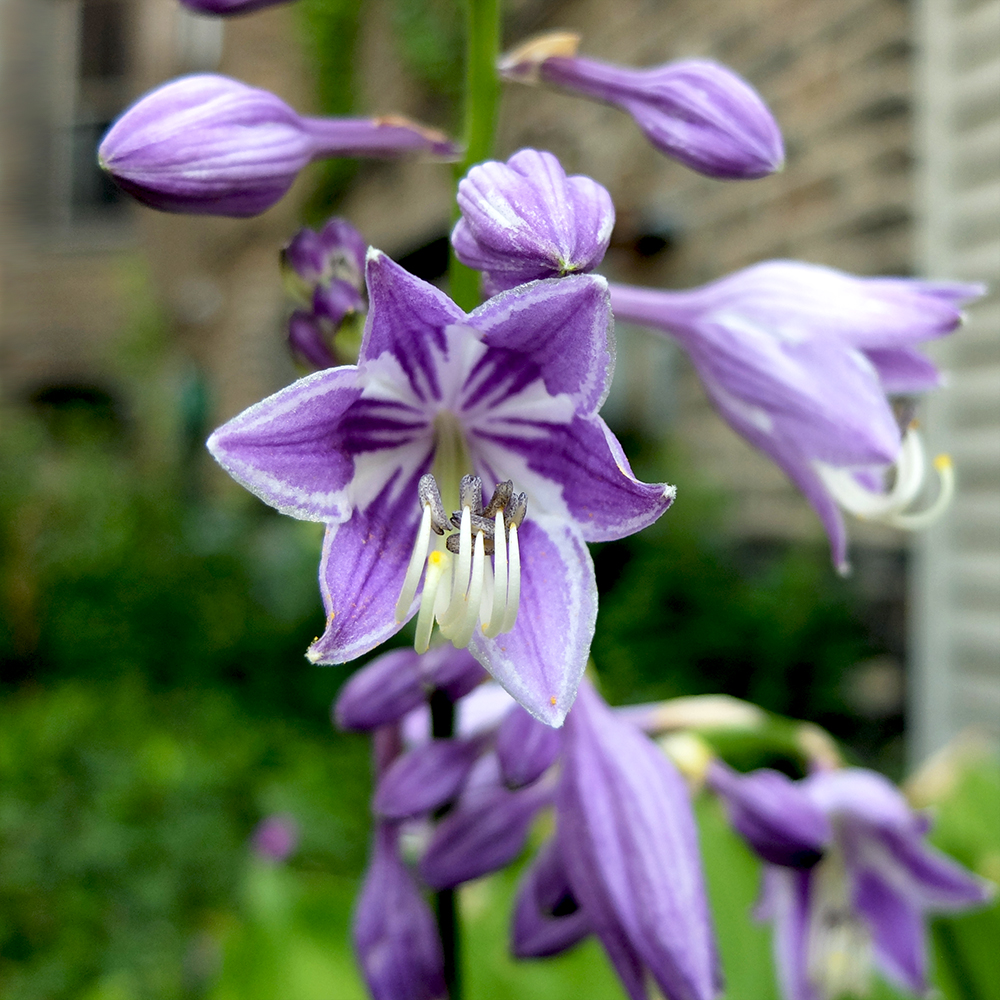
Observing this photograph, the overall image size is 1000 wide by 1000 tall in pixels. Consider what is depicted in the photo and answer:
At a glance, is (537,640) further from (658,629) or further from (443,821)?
(658,629)

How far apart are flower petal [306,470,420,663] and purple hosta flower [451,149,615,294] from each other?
0.18 m

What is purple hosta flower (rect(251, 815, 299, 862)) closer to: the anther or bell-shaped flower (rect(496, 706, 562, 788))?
bell-shaped flower (rect(496, 706, 562, 788))

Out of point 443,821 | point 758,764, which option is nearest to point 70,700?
point 758,764

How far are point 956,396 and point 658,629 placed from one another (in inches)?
52.7

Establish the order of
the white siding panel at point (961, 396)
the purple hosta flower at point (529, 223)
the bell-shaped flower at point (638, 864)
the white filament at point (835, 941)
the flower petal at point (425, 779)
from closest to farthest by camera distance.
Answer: the purple hosta flower at point (529, 223), the bell-shaped flower at point (638, 864), the flower petal at point (425, 779), the white filament at point (835, 941), the white siding panel at point (961, 396)

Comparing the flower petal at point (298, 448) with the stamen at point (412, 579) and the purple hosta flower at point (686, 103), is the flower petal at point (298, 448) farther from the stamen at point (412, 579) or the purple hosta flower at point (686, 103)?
Answer: the purple hosta flower at point (686, 103)

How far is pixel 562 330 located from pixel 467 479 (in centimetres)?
13

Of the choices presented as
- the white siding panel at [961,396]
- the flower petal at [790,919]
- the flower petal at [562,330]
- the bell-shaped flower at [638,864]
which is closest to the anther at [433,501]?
the flower petal at [562,330]

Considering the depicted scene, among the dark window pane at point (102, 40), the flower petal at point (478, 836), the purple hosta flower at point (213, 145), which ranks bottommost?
the flower petal at point (478, 836)

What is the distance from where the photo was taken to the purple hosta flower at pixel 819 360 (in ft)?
2.51

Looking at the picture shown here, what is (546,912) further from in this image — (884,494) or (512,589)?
(884,494)

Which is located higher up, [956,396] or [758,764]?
[956,396]

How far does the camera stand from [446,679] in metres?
0.76

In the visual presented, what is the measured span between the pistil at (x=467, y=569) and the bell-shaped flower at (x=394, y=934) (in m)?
0.30
